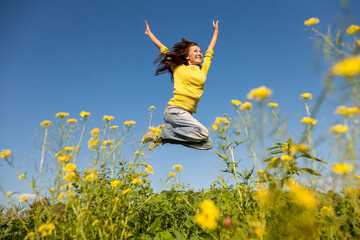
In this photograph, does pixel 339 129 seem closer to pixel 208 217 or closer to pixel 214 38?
pixel 208 217

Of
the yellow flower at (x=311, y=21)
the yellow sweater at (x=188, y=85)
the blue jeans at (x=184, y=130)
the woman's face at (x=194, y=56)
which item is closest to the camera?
the yellow flower at (x=311, y=21)

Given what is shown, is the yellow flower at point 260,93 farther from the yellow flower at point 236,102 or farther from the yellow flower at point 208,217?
the yellow flower at point 208,217

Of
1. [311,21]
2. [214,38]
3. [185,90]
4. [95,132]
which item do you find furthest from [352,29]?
[214,38]

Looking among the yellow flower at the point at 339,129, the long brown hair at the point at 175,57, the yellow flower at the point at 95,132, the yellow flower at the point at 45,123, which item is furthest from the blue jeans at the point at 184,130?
the yellow flower at the point at 339,129

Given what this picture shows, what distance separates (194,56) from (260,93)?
4.05 meters

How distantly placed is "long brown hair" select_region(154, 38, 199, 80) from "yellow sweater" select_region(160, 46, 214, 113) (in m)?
0.15

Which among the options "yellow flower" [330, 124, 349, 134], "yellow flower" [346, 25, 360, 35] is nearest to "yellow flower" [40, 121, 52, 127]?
"yellow flower" [330, 124, 349, 134]

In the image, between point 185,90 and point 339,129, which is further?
point 185,90

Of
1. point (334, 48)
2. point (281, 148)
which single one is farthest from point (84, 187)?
point (334, 48)

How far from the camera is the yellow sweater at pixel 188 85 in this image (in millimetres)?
4508

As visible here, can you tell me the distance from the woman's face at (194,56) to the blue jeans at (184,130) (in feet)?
4.26

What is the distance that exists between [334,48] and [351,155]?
74 centimetres

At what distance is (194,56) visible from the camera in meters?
5.05

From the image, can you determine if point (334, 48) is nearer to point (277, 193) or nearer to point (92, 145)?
point (277, 193)
